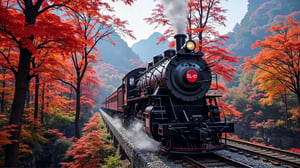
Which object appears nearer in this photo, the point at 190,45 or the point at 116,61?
the point at 190,45

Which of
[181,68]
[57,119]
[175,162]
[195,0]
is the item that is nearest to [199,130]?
[175,162]

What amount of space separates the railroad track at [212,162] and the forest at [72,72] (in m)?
3.23

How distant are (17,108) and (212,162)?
6.12m

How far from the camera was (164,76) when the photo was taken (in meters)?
6.02

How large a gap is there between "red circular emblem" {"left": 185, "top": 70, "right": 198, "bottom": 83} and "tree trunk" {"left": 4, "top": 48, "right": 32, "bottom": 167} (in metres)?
5.31

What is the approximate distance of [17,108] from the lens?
5879mm

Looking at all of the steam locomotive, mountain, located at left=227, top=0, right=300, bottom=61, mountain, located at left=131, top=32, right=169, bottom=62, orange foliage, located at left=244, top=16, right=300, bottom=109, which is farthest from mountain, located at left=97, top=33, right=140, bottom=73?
the steam locomotive

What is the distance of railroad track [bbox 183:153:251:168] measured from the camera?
4.32 metres

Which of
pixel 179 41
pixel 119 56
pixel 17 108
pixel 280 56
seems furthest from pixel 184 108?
pixel 119 56

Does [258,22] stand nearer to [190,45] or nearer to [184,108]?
[190,45]

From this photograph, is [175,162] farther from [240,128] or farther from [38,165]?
[240,128]

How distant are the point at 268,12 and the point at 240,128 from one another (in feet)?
179

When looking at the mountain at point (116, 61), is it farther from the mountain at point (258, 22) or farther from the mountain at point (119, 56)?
the mountain at point (258, 22)

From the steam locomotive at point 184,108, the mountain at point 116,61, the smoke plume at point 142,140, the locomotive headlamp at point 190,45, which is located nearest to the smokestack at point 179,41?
the steam locomotive at point 184,108
